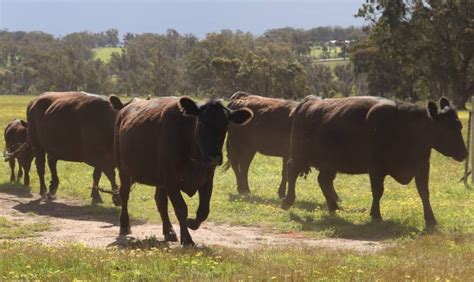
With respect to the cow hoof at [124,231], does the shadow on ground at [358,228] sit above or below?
below

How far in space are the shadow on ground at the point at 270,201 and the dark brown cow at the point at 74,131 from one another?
3.17m

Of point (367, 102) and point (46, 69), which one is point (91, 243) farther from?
point (46, 69)

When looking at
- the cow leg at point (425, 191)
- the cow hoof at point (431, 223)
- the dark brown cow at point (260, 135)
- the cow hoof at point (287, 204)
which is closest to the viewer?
the cow hoof at point (431, 223)

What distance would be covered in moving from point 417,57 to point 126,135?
50469mm

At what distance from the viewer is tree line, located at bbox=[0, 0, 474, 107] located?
59.1m

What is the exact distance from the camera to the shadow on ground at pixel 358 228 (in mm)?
13031

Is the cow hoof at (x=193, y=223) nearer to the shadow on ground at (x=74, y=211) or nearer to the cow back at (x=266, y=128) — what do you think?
the shadow on ground at (x=74, y=211)

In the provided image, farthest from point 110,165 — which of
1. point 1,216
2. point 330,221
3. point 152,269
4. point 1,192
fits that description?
point 152,269

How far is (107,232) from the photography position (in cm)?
1283

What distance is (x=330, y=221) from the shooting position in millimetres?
14211

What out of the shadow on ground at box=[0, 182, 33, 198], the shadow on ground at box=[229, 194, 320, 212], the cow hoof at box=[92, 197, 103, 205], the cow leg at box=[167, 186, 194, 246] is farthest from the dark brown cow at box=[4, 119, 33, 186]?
the cow leg at box=[167, 186, 194, 246]

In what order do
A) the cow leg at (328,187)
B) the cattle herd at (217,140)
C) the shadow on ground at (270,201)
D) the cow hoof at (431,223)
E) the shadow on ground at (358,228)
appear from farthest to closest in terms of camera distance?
1. the shadow on ground at (270,201)
2. the cow leg at (328,187)
3. the cow hoof at (431,223)
4. the shadow on ground at (358,228)
5. the cattle herd at (217,140)

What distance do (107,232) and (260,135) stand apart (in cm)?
679

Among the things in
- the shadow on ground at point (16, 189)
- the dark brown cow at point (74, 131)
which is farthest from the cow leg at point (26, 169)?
the dark brown cow at point (74, 131)
